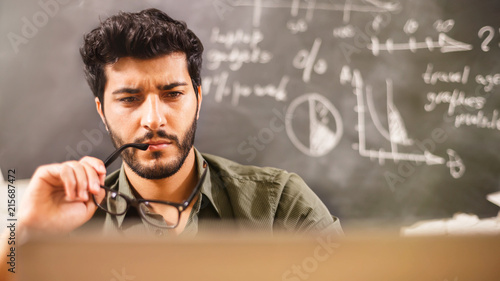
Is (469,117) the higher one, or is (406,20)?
(406,20)

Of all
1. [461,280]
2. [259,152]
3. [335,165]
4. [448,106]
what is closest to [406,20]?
[448,106]

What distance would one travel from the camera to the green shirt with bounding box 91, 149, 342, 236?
1.08 meters

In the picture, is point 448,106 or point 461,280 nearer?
point 461,280

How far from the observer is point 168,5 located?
116cm

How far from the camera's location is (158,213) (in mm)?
1071

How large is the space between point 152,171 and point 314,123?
1.74 feet

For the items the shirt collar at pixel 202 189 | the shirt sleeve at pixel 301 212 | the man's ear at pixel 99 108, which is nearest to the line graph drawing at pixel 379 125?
the shirt sleeve at pixel 301 212

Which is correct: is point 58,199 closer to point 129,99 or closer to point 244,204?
point 129,99

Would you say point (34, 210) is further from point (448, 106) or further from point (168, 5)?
point (448, 106)

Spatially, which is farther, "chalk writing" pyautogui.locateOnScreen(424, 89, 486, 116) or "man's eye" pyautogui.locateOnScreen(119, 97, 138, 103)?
"chalk writing" pyautogui.locateOnScreen(424, 89, 486, 116)

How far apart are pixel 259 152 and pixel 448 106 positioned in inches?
25.5

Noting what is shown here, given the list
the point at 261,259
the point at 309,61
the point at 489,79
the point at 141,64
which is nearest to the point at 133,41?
the point at 141,64

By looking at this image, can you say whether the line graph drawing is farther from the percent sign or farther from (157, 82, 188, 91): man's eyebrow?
(157, 82, 188, 91): man's eyebrow

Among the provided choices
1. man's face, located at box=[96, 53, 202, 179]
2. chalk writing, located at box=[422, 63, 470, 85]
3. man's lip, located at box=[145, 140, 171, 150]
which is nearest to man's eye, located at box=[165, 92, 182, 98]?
man's face, located at box=[96, 53, 202, 179]
